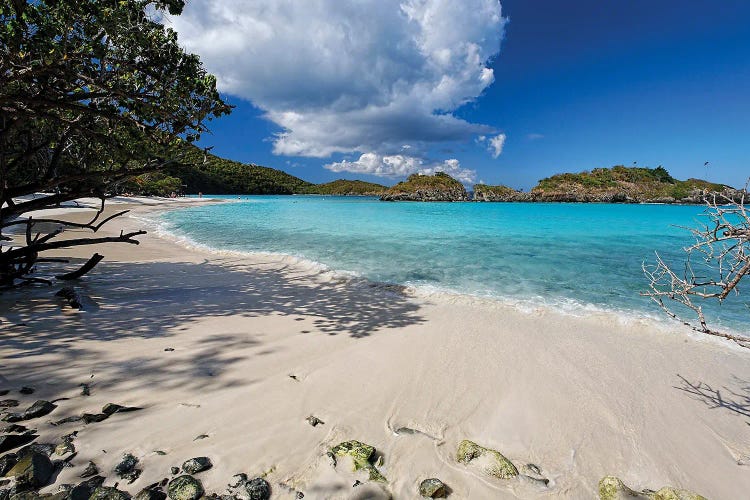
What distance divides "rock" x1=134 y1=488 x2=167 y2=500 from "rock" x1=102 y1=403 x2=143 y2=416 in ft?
4.21

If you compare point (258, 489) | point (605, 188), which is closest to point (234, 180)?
point (605, 188)

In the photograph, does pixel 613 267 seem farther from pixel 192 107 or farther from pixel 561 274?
pixel 192 107

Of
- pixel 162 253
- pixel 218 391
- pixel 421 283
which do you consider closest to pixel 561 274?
pixel 421 283

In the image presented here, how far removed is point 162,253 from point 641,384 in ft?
53.1

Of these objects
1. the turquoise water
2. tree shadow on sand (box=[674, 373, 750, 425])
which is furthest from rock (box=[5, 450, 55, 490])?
the turquoise water

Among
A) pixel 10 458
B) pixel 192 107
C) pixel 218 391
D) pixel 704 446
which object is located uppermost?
pixel 192 107

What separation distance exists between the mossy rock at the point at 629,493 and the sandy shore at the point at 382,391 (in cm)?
13

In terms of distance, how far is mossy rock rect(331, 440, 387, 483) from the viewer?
303 centimetres

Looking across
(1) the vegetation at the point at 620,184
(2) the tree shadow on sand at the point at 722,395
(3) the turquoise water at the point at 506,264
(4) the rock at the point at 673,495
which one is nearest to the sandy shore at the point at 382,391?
(2) the tree shadow on sand at the point at 722,395

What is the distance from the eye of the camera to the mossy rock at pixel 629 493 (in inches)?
114

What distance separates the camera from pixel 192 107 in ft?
24.0

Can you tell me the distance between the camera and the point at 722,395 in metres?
4.81

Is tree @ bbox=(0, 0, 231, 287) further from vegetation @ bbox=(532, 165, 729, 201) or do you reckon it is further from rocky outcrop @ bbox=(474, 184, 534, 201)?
vegetation @ bbox=(532, 165, 729, 201)

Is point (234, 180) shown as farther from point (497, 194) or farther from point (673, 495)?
point (673, 495)
